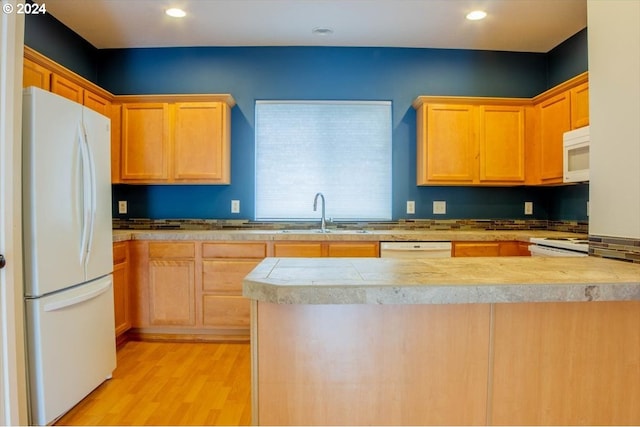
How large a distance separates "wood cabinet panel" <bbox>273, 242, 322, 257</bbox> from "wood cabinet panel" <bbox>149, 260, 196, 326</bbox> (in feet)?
2.34

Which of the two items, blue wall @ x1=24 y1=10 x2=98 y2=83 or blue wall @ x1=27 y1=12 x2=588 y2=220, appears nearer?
blue wall @ x1=24 y1=10 x2=98 y2=83

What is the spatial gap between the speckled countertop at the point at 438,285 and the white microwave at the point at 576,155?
1632 mm

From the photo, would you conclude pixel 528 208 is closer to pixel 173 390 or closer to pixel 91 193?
pixel 173 390

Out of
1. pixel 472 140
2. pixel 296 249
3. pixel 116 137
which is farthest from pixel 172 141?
pixel 472 140

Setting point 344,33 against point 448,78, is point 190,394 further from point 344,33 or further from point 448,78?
point 448,78

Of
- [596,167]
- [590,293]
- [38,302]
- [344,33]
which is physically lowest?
[38,302]

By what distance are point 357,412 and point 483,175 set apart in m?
2.66

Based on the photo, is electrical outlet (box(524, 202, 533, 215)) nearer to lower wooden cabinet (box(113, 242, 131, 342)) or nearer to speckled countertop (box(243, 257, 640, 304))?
speckled countertop (box(243, 257, 640, 304))

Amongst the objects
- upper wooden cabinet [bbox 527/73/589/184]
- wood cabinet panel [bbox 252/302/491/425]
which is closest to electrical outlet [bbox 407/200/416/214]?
upper wooden cabinet [bbox 527/73/589/184]

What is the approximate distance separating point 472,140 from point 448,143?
217mm

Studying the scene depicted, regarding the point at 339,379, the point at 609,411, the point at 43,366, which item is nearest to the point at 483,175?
the point at 609,411

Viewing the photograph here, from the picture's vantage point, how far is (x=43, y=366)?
167cm

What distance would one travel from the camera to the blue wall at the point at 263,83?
340 cm

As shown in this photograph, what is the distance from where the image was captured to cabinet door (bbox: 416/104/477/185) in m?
3.15
